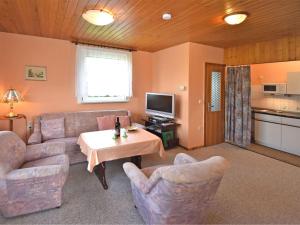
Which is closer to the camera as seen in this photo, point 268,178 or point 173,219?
point 173,219

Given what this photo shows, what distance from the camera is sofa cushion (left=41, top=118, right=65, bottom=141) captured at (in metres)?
3.83

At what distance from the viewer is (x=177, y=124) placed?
4.88 m

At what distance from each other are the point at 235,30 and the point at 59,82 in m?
3.80

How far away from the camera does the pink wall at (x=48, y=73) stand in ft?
12.8

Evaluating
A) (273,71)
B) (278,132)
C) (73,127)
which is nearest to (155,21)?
(73,127)

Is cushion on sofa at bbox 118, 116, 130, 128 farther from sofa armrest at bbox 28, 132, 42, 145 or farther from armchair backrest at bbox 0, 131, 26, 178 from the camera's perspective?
armchair backrest at bbox 0, 131, 26, 178

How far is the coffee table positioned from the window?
1707mm

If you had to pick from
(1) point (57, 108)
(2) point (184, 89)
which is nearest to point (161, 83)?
(2) point (184, 89)

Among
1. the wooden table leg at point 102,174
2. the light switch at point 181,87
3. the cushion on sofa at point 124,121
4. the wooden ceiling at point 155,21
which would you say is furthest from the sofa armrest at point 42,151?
the light switch at point 181,87

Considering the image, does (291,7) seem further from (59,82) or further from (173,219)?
(59,82)

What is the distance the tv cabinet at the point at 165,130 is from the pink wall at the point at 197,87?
0.40 metres

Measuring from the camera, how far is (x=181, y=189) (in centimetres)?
150

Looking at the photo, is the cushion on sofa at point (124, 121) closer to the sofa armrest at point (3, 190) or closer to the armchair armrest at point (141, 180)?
the armchair armrest at point (141, 180)

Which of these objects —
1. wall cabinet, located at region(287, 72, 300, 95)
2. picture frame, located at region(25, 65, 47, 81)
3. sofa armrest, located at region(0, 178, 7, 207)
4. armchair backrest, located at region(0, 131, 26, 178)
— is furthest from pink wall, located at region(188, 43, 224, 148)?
sofa armrest, located at region(0, 178, 7, 207)
